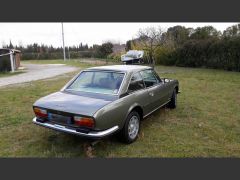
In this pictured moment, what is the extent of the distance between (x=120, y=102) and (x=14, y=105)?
4.81m

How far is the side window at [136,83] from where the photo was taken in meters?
4.72

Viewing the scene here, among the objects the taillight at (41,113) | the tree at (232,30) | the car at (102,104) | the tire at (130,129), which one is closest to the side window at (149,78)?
the car at (102,104)

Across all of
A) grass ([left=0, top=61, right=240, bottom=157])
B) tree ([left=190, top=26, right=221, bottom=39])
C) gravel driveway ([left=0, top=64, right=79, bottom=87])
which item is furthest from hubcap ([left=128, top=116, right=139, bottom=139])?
tree ([left=190, top=26, right=221, bottom=39])

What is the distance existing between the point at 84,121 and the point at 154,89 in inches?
88.2

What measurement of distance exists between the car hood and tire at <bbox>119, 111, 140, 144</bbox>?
1.78 feet

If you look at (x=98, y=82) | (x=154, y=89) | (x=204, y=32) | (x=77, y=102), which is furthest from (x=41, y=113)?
(x=204, y=32)

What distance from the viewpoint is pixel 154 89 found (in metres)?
5.45

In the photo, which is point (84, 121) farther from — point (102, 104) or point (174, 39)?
point (174, 39)

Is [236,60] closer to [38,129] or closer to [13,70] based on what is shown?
[38,129]

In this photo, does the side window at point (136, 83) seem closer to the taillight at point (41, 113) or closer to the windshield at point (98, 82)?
the windshield at point (98, 82)

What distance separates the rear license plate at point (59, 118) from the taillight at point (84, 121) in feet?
0.50

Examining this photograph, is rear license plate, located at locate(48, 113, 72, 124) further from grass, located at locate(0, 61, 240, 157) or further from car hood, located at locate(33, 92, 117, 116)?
grass, located at locate(0, 61, 240, 157)

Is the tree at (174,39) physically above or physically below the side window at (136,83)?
above

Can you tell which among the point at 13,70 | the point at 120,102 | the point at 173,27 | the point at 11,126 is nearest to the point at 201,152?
the point at 120,102
